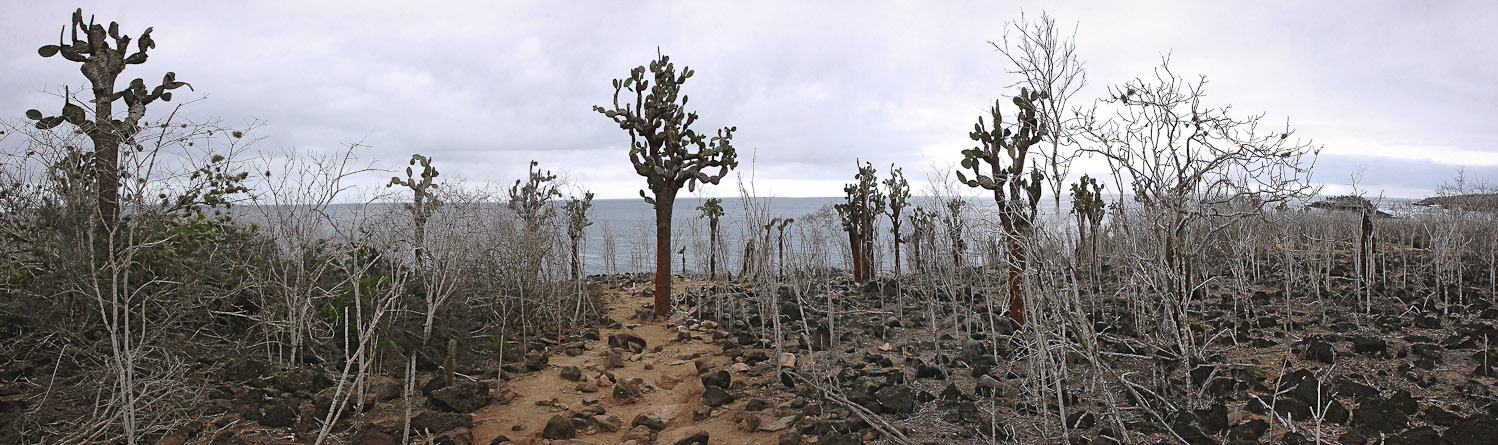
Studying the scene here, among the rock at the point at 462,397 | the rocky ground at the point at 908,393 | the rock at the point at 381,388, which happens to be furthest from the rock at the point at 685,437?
the rock at the point at 381,388

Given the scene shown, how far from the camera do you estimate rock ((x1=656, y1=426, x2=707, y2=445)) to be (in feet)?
19.6

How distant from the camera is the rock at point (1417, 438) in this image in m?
4.55

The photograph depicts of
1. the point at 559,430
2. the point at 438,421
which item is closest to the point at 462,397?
the point at 438,421

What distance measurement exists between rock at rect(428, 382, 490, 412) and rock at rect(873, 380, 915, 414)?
3716 millimetres

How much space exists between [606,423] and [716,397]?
1105mm

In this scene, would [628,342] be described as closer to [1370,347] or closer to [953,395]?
[953,395]

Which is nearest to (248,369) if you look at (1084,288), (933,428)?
(933,428)

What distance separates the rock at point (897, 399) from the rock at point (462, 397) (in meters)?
3.72

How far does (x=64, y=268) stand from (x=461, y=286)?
13.1 ft

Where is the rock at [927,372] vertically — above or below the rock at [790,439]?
above

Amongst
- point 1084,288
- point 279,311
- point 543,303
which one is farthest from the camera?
point 1084,288

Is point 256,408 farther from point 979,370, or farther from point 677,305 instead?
point 677,305

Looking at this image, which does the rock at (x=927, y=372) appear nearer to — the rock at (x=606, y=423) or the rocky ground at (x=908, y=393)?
the rocky ground at (x=908, y=393)

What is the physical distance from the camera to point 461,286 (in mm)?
9023
